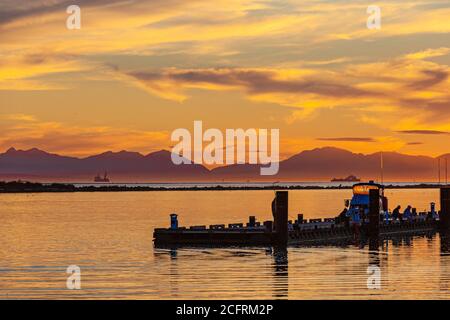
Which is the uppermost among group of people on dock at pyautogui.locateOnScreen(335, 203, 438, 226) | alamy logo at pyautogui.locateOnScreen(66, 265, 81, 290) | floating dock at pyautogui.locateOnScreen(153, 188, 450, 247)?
group of people on dock at pyautogui.locateOnScreen(335, 203, 438, 226)

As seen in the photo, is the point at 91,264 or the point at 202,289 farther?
the point at 91,264

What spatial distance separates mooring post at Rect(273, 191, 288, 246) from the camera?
58.8 metres

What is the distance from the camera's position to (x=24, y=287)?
1668 inches

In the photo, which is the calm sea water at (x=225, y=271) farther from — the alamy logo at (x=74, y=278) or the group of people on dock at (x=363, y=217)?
the group of people on dock at (x=363, y=217)

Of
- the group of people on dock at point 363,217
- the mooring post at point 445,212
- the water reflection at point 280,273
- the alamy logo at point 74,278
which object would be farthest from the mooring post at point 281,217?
the mooring post at point 445,212

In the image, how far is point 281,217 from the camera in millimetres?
59531

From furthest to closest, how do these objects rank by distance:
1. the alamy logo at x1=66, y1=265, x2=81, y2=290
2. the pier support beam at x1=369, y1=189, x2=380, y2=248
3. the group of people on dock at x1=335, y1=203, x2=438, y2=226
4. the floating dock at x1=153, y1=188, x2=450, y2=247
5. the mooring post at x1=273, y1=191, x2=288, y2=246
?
the group of people on dock at x1=335, y1=203, x2=438, y2=226, the pier support beam at x1=369, y1=189, x2=380, y2=248, the floating dock at x1=153, y1=188, x2=450, y2=247, the mooring post at x1=273, y1=191, x2=288, y2=246, the alamy logo at x1=66, y1=265, x2=81, y2=290

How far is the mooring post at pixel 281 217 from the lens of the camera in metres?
58.8

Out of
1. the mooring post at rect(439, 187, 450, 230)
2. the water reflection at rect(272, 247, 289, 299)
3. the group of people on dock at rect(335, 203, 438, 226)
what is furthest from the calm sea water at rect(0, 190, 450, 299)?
the mooring post at rect(439, 187, 450, 230)

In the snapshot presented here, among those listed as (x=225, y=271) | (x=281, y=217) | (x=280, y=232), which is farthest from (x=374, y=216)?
(x=225, y=271)

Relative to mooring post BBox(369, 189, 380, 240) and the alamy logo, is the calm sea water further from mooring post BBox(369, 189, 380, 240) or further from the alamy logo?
mooring post BBox(369, 189, 380, 240)
